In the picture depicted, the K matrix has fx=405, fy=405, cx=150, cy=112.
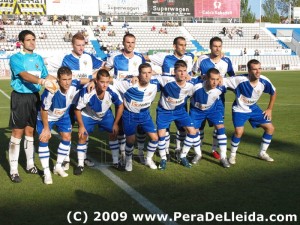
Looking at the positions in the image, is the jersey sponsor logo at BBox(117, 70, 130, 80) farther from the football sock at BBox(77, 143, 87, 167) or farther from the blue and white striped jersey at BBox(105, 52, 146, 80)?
the football sock at BBox(77, 143, 87, 167)

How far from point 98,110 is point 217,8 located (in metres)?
44.0

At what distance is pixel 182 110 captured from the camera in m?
6.81

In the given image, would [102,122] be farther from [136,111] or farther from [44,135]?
[44,135]

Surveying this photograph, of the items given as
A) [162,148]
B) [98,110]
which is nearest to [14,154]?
[98,110]

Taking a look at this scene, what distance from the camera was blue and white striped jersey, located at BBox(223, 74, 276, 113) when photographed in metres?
6.80

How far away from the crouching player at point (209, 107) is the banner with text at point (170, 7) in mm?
38225

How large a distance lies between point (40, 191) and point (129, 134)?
1748mm

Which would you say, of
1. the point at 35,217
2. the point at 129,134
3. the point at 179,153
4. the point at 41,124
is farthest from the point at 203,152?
the point at 35,217

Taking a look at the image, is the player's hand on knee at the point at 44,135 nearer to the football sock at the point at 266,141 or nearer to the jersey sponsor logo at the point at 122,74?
the jersey sponsor logo at the point at 122,74

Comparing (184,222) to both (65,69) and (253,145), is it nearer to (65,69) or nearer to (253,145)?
(65,69)

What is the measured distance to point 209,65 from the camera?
743 centimetres

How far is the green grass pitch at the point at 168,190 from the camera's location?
183 inches

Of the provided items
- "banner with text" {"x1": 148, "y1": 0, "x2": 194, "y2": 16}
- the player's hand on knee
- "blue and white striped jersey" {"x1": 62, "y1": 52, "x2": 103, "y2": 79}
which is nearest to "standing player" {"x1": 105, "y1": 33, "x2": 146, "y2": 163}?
"blue and white striped jersey" {"x1": 62, "y1": 52, "x2": 103, "y2": 79}

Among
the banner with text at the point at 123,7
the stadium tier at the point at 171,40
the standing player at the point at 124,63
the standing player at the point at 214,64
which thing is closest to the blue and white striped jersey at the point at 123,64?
the standing player at the point at 124,63
